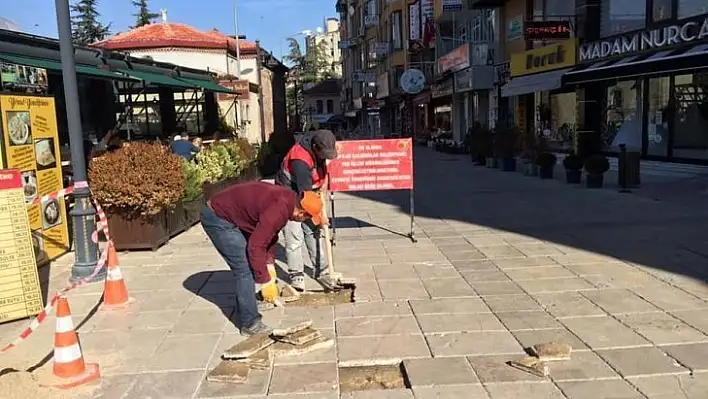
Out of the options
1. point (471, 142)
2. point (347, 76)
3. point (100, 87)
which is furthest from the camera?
point (347, 76)

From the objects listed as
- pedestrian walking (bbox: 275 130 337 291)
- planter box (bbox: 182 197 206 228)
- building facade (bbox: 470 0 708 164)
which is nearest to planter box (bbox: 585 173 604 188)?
building facade (bbox: 470 0 708 164)

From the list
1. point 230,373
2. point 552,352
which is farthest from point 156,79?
point 552,352

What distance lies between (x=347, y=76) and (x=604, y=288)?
252 ft

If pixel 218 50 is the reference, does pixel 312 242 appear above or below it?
below

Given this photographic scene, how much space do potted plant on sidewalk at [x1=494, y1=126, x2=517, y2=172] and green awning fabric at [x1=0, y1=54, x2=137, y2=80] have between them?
35.5 ft

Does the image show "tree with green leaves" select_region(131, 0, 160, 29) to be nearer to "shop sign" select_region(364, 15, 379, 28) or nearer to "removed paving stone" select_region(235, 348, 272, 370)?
"shop sign" select_region(364, 15, 379, 28)

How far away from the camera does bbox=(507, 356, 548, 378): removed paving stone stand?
4.12 m

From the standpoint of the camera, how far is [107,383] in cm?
419

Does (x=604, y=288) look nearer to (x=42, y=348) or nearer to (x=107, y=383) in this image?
(x=107, y=383)

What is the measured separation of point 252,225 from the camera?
485 centimetres

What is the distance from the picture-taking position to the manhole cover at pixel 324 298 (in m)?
5.97

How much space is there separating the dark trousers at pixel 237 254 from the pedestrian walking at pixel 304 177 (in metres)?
0.80

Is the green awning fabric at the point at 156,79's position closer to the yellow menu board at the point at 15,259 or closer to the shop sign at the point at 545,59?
the yellow menu board at the point at 15,259

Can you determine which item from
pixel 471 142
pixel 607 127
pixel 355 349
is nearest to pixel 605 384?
pixel 355 349
